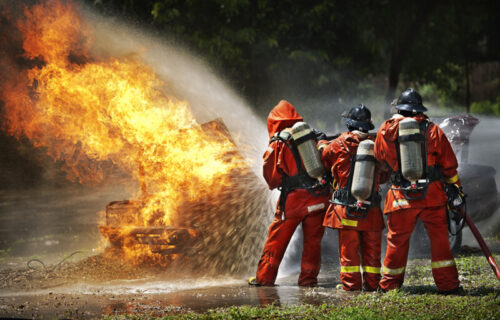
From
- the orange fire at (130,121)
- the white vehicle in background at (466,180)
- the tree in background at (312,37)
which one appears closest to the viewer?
the orange fire at (130,121)

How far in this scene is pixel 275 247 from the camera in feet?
23.7

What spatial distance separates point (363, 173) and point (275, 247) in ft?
4.55

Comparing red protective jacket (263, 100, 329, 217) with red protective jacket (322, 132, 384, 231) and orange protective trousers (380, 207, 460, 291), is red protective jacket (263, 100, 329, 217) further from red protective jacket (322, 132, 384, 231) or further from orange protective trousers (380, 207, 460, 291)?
orange protective trousers (380, 207, 460, 291)

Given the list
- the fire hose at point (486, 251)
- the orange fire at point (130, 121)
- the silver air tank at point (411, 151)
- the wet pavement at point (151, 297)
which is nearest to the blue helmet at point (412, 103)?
the silver air tank at point (411, 151)

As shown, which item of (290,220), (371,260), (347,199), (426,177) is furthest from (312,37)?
(426,177)

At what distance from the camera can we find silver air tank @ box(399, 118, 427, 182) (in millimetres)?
6203

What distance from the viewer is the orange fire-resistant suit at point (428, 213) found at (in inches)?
246

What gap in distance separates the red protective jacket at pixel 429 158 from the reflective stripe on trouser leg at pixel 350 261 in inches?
20.1

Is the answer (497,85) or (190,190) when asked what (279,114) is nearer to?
(190,190)

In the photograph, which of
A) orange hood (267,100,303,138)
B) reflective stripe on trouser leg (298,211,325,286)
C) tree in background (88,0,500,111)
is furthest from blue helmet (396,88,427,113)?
tree in background (88,0,500,111)

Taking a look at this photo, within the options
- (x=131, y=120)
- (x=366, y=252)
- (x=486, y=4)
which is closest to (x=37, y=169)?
(x=131, y=120)

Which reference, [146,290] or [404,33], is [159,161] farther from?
[404,33]

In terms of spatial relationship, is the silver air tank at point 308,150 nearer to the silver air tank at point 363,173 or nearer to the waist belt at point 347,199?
the waist belt at point 347,199

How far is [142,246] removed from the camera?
8.50 meters
